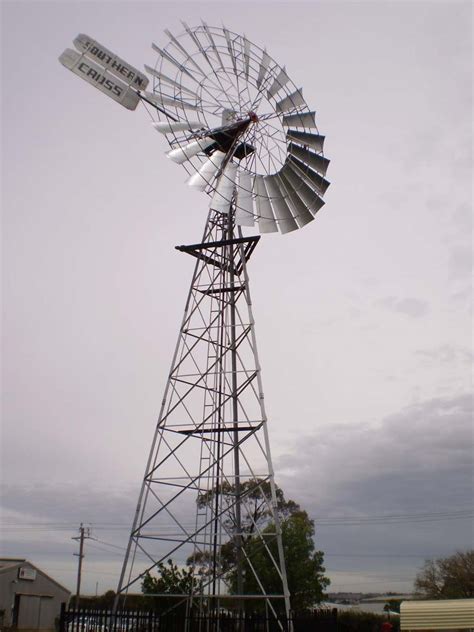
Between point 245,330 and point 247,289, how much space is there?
1252 mm

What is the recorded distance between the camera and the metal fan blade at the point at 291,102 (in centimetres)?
2170

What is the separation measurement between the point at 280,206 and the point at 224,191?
196cm

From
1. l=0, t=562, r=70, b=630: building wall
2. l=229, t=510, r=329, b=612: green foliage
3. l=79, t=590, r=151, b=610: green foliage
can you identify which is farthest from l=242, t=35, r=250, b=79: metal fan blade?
l=0, t=562, r=70, b=630: building wall

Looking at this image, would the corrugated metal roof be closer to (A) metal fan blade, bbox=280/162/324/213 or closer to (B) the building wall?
(A) metal fan blade, bbox=280/162/324/213

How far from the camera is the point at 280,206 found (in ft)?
72.2

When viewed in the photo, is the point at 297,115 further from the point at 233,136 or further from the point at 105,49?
the point at 105,49

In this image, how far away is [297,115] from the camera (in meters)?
21.9

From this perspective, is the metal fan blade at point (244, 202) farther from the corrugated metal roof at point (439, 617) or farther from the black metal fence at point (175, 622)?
the corrugated metal roof at point (439, 617)

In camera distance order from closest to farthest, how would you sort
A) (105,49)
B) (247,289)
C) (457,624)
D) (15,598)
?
(105,49) → (457,624) → (247,289) → (15,598)

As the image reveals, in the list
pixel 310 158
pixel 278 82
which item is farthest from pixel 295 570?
pixel 278 82

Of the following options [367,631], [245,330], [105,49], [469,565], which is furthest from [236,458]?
[469,565]

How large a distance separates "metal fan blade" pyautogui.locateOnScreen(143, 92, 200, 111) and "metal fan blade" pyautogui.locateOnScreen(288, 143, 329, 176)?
3.49 meters

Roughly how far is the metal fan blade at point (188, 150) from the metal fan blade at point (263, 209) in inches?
75.9

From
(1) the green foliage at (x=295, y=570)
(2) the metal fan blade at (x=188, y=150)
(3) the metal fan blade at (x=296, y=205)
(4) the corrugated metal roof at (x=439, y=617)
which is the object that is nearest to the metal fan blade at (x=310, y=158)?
(3) the metal fan blade at (x=296, y=205)
